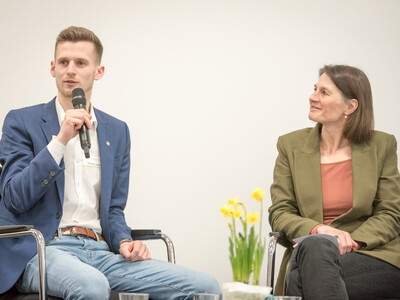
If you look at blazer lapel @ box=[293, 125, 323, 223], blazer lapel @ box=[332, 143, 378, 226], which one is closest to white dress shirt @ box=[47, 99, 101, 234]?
blazer lapel @ box=[293, 125, 323, 223]

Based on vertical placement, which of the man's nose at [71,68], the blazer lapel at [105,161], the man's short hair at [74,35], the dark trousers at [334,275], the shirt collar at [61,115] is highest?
the man's short hair at [74,35]

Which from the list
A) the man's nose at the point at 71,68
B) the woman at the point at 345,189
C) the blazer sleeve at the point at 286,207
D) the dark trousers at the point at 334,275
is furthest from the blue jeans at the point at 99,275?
the man's nose at the point at 71,68

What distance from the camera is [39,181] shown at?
2.09m

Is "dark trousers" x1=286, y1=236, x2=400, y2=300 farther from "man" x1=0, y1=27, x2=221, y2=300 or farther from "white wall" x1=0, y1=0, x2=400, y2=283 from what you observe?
"white wall" x1=0, y1=0, x2=400, y2=283

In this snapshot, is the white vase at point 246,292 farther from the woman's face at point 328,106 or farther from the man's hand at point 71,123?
the woman's face at point 328,106

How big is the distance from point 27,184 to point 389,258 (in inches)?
61.4

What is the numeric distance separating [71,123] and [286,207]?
45.7 inches

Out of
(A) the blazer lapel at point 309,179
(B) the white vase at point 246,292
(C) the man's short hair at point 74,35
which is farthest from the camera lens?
(A) the blazer lapel at point 309,179

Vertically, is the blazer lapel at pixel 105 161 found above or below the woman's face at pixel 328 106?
below

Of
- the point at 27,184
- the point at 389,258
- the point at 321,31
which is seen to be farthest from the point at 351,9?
the point at 27,184

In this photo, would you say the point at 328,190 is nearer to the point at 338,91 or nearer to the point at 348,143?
the point at 348,143

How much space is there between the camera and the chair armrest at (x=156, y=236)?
8.10 ft

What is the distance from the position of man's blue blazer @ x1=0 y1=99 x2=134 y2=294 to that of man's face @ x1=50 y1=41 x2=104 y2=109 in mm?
86

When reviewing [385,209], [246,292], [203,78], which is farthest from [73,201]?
[203,78]
